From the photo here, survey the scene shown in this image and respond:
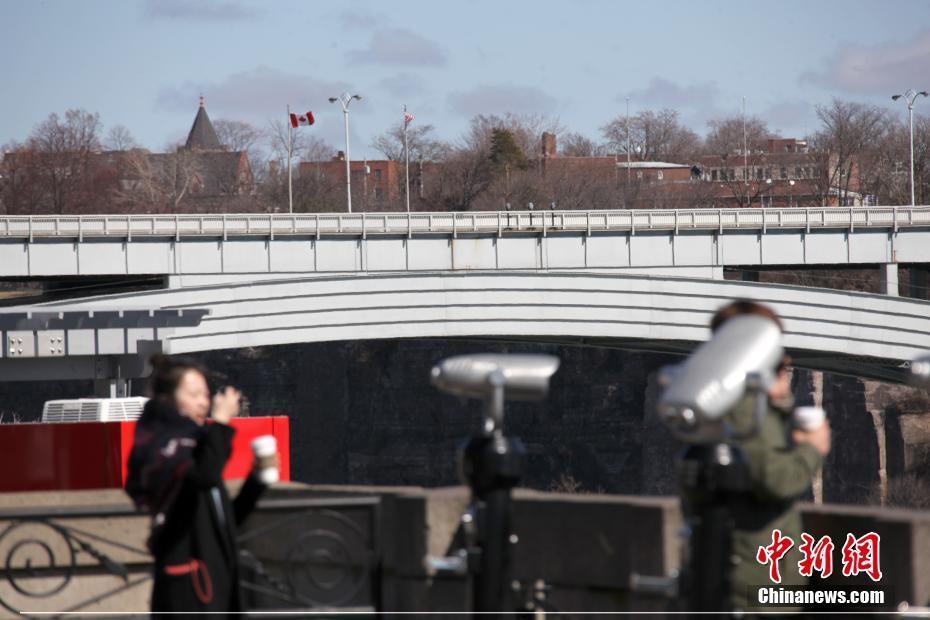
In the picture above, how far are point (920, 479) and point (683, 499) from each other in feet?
167

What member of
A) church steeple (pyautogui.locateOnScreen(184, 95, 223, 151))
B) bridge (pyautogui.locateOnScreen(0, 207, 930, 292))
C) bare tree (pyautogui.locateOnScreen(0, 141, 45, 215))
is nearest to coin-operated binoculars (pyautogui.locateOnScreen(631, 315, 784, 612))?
bridge (pyautogui.locateOnScreen(0, 207, 930, 292))

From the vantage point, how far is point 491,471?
5.81 m

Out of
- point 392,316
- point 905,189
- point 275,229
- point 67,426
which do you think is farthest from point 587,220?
point 905,189

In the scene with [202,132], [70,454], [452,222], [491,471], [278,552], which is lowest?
[70,454]

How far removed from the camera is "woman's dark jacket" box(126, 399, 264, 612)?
5832 mm

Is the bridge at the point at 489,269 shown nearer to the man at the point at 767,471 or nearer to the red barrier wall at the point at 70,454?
the red barrier wall at the point at 70,454

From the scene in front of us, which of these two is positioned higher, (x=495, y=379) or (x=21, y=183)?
(x=21, y=183)

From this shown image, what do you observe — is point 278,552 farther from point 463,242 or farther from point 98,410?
point 463,242

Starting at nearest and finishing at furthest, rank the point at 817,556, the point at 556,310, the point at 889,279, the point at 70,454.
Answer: the point at 817,556 → the point at 70,454 → the point at 556,310 → the point at 889,279

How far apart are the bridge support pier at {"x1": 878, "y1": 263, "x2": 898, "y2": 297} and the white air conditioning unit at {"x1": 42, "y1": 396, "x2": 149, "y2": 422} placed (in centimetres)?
2571

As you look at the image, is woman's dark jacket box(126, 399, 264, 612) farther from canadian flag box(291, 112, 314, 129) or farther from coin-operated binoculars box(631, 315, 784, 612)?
canadian flag box(291, 112, 314, 129)

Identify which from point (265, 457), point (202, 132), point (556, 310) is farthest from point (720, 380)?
point (202, 132)

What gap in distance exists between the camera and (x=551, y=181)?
3469 inches

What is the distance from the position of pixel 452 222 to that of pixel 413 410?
2726cm
